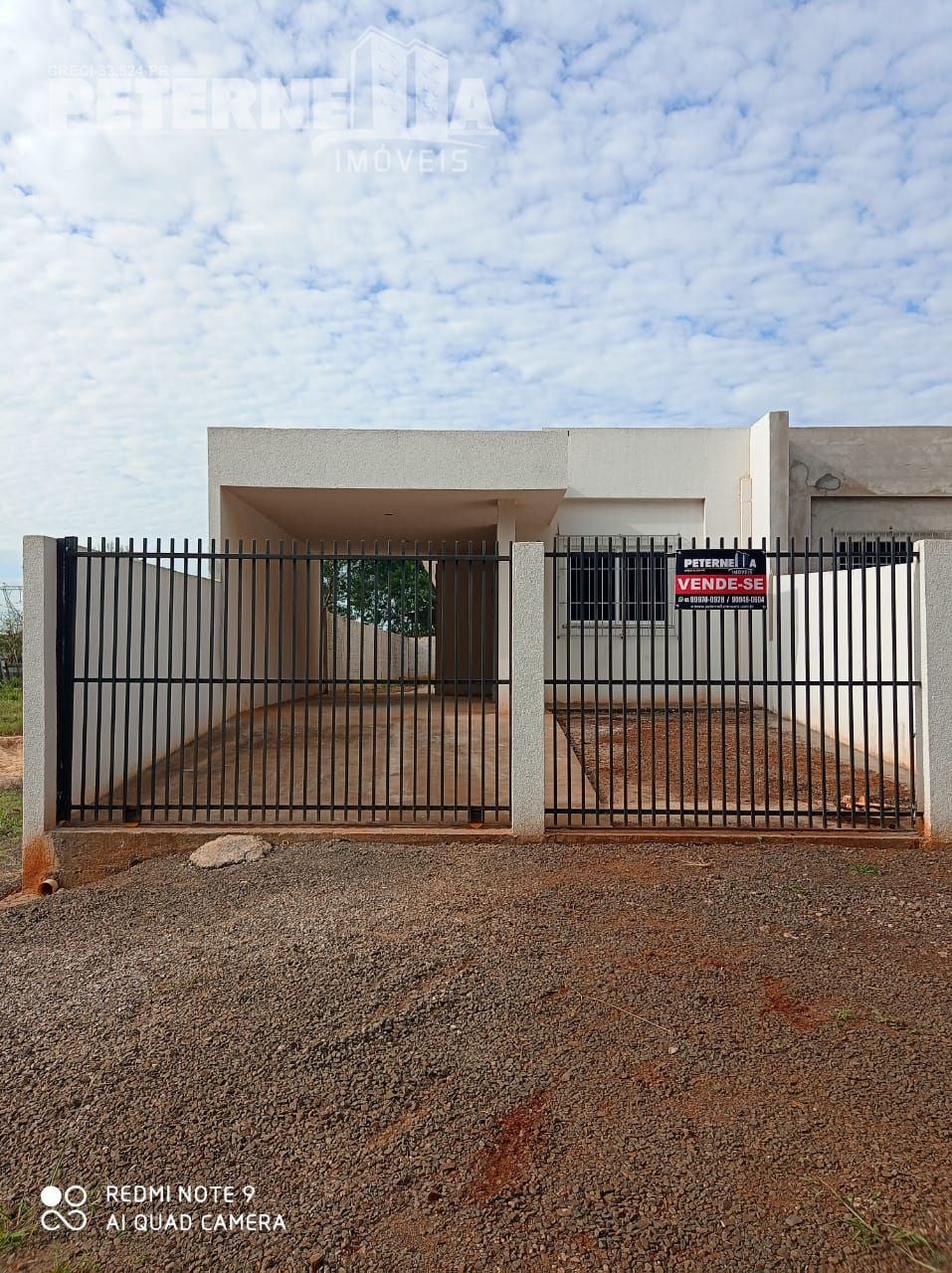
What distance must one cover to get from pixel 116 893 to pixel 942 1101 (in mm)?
4407

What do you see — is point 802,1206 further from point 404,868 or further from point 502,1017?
point 404,868

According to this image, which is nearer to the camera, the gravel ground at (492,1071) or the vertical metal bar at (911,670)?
the gravel ground at (492,1071)

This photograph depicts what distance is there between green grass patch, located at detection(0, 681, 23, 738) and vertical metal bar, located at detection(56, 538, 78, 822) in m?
7.14

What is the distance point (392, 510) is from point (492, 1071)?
10.5 metres

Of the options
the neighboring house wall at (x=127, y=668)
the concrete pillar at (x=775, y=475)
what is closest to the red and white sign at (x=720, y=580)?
the neighboring house wall at (x=127, y=668)

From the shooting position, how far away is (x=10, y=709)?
47.9 ft

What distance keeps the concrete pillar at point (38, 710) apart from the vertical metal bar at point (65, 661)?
0.10 meters

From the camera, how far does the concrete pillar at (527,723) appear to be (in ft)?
19.0

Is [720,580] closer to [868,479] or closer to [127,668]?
[127,668]

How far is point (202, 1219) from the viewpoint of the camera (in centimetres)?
234

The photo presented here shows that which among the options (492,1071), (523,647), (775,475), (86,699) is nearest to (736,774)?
(523,647)

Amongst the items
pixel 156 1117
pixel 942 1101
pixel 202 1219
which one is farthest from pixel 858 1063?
pixel 156 1117

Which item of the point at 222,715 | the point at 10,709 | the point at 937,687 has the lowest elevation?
the point at 10,709

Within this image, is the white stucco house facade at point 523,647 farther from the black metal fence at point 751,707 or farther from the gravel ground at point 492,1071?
the gravel ground at point 492,1071
